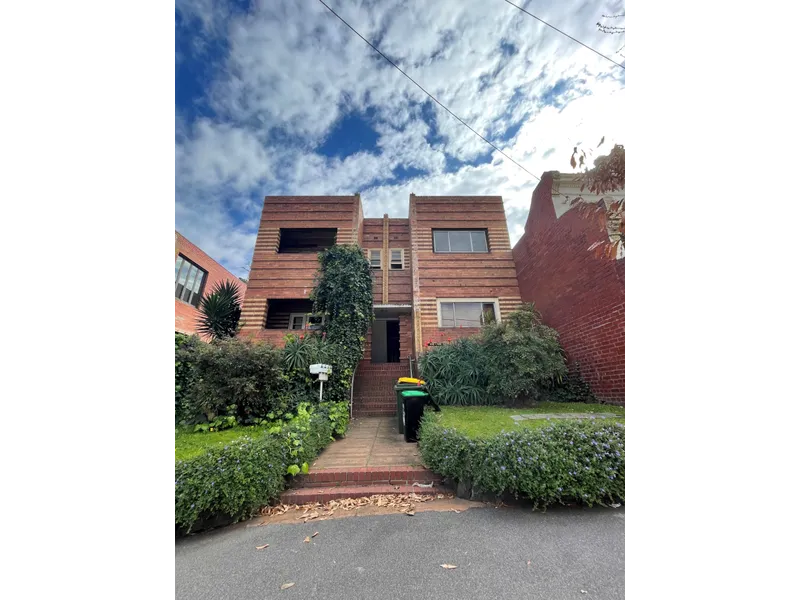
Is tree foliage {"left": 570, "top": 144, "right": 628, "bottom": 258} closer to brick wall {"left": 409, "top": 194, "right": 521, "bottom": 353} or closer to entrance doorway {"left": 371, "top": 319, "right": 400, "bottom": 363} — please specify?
brick wall {"left": 409, "top": 194, "right": 521, "bottom": 353}

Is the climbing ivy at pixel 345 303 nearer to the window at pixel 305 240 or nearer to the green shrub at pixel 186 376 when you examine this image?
the green shrub at pixel 186 376

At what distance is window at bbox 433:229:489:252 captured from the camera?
10.2 meters

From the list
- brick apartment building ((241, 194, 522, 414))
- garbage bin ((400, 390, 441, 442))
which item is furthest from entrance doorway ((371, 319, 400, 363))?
garbage bin ((400, 390, 441, 442))

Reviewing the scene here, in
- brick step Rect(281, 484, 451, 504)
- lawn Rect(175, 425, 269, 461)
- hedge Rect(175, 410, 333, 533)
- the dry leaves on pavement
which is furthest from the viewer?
lawn Rect(175, 425, 269, 461)

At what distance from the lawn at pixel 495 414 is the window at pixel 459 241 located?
5660 millimetres

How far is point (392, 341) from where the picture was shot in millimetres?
12391

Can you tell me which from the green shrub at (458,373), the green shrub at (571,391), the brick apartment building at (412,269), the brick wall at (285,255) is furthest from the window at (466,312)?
the brick wall at (285,255)

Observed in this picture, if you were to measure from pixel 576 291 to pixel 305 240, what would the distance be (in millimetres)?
8665

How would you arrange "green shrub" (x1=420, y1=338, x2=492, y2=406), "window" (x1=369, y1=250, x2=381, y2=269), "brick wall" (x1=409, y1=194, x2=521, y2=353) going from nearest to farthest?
"green shrub" (x1=420, y1=338, x2=492, y2=406) < "brick wall" (x1=409, y1=194, x2=521, y2=353) < "window" (x1=369, y1=250, x2=381, y2=269)

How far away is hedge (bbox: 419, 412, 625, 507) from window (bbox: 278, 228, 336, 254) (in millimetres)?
8756

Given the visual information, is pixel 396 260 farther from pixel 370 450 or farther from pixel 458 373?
pixel 370 450

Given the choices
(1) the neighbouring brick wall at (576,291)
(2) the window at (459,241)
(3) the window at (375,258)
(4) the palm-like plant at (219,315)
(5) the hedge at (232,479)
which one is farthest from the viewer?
(3) the window at (375,258)

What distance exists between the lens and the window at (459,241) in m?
10.2
